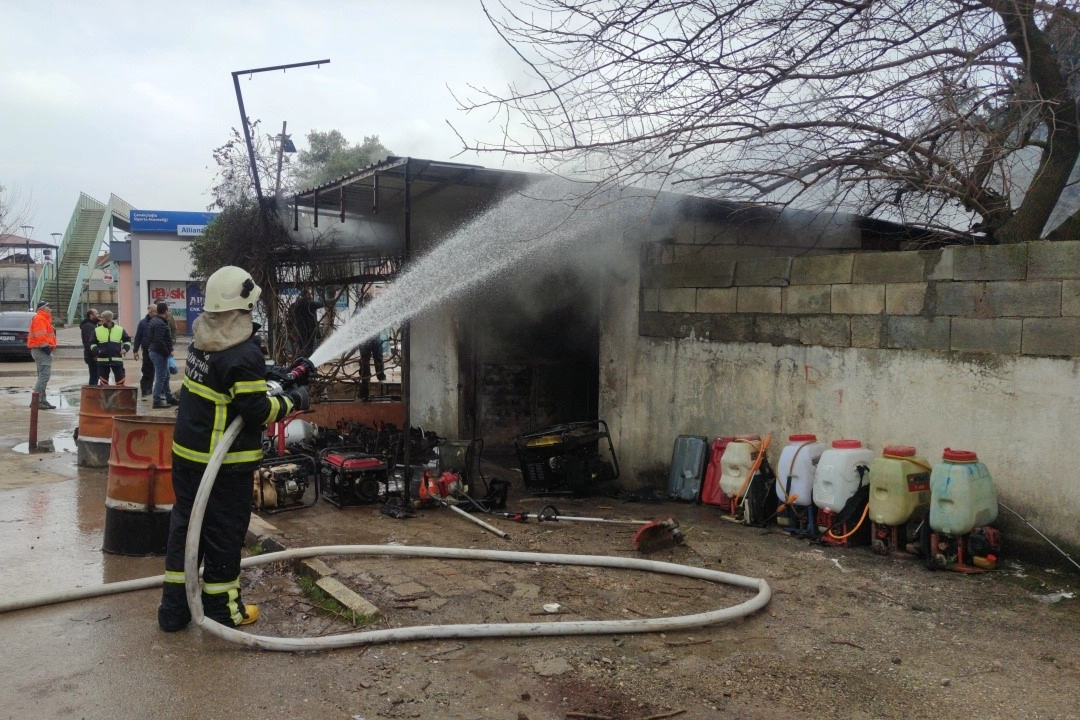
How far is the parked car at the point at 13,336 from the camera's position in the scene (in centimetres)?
2311

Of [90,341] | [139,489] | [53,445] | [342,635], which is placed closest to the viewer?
[342,635]

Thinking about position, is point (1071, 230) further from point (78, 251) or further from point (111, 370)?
point (78, 251)

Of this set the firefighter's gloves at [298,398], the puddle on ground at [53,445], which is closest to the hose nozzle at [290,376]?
the firefighter's gloves at [298,398]

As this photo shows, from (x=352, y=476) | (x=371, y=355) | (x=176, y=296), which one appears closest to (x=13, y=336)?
(x=176, y=296)

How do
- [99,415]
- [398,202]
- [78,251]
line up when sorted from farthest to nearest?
[78,251], [398,202], [99,415]

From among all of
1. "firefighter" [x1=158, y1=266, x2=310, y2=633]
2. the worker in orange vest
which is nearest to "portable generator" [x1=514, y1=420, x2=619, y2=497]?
"firefighter" [x1=158, y1=266, x2=310, y2=633]

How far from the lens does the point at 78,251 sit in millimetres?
43250

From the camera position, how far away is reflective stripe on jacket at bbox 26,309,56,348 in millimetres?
12844

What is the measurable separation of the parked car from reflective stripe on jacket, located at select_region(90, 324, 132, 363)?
468 inches

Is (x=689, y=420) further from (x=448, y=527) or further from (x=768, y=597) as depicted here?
(x=768, y=597)

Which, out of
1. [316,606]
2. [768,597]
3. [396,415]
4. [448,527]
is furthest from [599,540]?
[396,415]

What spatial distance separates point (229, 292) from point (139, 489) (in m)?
2.07

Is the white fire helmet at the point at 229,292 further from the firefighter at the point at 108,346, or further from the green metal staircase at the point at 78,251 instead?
the green metal staircase at the point at 78,251

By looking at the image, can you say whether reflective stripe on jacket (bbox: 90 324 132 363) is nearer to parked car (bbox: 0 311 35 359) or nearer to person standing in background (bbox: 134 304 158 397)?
person standing in background (bbox: 134 304 158 397)
